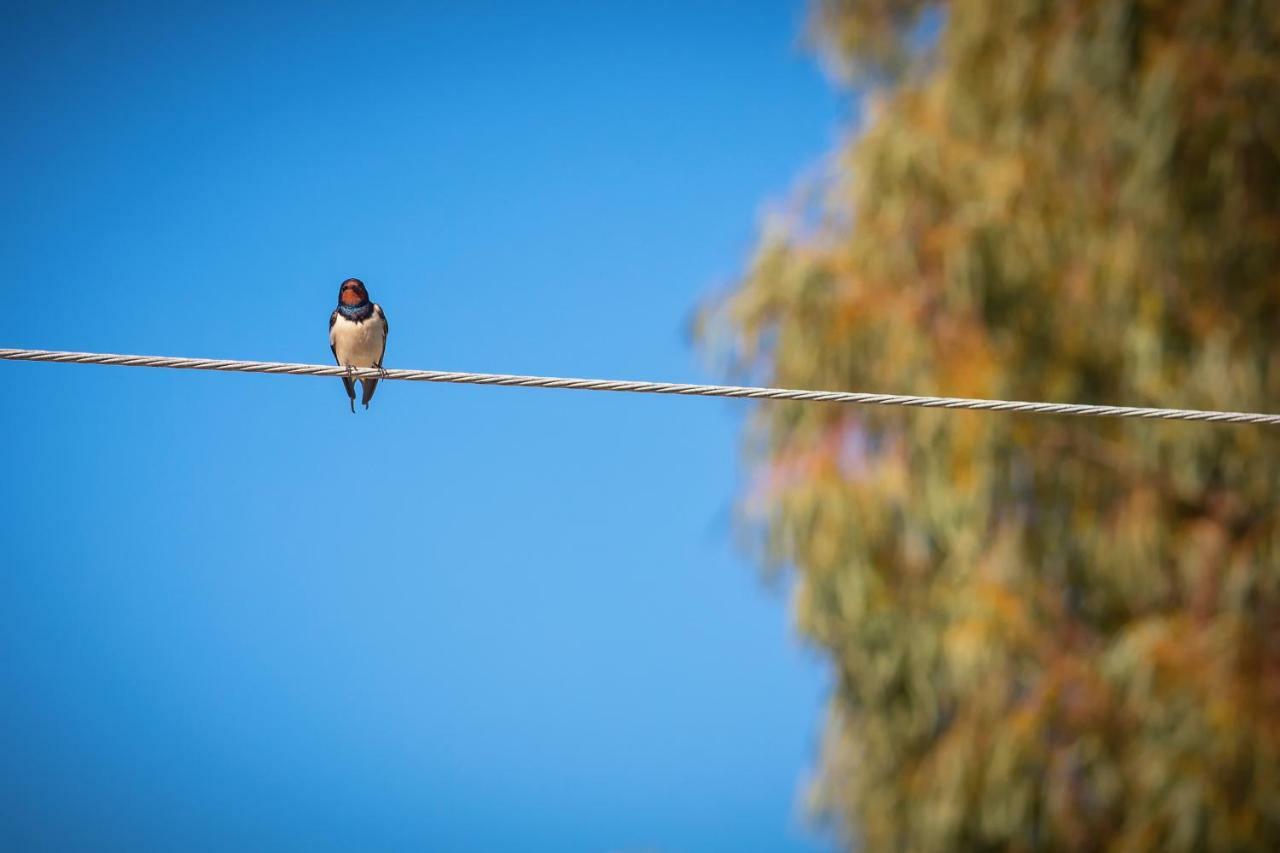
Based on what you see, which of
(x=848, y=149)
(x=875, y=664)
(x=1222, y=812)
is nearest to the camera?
(x=1222, y=812)

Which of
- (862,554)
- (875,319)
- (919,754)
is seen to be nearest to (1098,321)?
(875,319)

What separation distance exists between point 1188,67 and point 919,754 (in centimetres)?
327

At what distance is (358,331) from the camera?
5766 millimetres

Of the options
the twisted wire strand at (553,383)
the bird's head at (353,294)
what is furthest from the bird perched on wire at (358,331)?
the twisted wire strand at (553,383)

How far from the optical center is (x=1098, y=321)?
679 centimetres

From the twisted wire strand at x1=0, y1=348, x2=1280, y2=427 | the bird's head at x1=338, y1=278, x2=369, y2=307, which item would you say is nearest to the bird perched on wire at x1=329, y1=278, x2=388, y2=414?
the bird's head at x1=338, y1=278, x2=369, y2=307

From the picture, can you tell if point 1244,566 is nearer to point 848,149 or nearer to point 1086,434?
point 1086,434

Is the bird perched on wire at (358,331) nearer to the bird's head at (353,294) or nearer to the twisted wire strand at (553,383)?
the bird's head at (353,294)

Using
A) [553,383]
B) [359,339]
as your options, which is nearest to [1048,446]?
[359,339]

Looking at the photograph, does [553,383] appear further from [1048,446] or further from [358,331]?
[1048,446]

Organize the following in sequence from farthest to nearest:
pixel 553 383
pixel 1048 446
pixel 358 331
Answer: pixel 1048 446, pixel 358 331, pixel 553 383

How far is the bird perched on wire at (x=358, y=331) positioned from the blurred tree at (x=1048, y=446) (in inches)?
80.2

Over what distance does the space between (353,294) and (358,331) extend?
0.63 ft

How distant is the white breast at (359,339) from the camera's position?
5.77 metres
